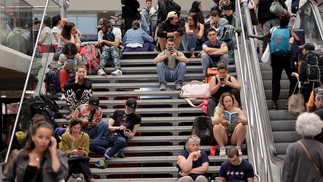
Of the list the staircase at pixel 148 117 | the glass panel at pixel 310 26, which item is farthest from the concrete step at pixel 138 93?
the glass panel at pixel 310 26

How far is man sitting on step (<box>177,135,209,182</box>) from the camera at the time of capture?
11.1 meters

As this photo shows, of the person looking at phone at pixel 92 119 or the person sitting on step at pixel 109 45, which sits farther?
the person sitting on step at pixel 109 45

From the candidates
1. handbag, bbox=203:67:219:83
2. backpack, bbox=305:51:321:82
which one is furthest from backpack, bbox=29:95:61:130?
backpack, bbox=305:51:321:82

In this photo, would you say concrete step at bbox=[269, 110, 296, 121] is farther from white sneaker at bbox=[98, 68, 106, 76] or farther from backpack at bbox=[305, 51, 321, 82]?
white sneaker at bbox=[98, 68, 106, 76]

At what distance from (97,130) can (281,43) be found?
138 inches

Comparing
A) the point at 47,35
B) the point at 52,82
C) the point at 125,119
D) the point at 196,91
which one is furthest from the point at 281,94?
the point at 47,35

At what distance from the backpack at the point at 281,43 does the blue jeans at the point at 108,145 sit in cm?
310

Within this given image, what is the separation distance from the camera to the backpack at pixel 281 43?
527 inches

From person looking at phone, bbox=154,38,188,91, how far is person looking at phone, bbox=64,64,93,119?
1.43 m

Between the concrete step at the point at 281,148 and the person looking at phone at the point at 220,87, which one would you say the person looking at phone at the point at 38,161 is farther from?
the person looking at phone at the point at 220,87

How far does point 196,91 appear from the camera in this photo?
45.6 ft

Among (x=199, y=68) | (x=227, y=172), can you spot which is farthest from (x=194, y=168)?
(x=199, y=68)

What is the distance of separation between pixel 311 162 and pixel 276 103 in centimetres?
541

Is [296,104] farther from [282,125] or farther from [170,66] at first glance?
[170,66]
